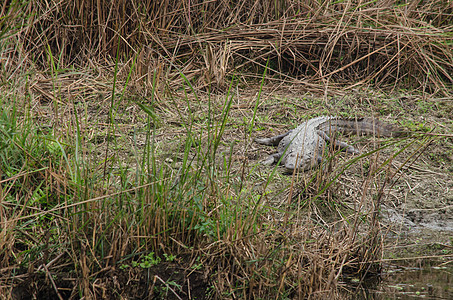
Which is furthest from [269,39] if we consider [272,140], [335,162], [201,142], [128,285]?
[128,285]

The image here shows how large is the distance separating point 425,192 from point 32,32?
13.4 feet

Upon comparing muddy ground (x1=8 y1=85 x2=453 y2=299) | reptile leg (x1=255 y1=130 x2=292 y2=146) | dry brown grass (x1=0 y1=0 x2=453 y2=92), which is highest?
dry brown grass (x1=0 y1=0 x2=453 y2=92)

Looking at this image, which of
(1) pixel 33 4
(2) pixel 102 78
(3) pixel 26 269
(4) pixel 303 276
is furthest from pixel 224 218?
(1) pixel 33 4

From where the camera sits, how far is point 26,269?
227 cm

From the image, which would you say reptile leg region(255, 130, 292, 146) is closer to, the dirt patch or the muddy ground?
the muddy ground

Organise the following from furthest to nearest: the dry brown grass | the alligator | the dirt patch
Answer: the dry brown grass < the alligator < the dirt patch

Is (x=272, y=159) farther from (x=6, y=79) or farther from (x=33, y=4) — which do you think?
(x=33, y=4)

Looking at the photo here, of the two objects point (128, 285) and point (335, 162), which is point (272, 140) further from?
point (128, 285)

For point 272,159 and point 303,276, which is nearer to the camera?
point 303,276

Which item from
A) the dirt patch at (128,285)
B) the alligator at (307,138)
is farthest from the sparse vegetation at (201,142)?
the alligator at (307,138)

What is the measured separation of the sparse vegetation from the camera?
7.52 feet

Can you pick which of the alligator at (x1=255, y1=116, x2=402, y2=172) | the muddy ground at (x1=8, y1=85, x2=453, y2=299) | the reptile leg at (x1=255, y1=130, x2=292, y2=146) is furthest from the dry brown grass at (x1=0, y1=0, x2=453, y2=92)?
the reptile leg at (x1=255, y1=130, x2=292, y2=146)

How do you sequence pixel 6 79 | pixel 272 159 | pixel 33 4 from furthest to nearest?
pixel 33 4 < pixel 272 159 < pixel 6 79

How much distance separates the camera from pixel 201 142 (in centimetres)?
374
